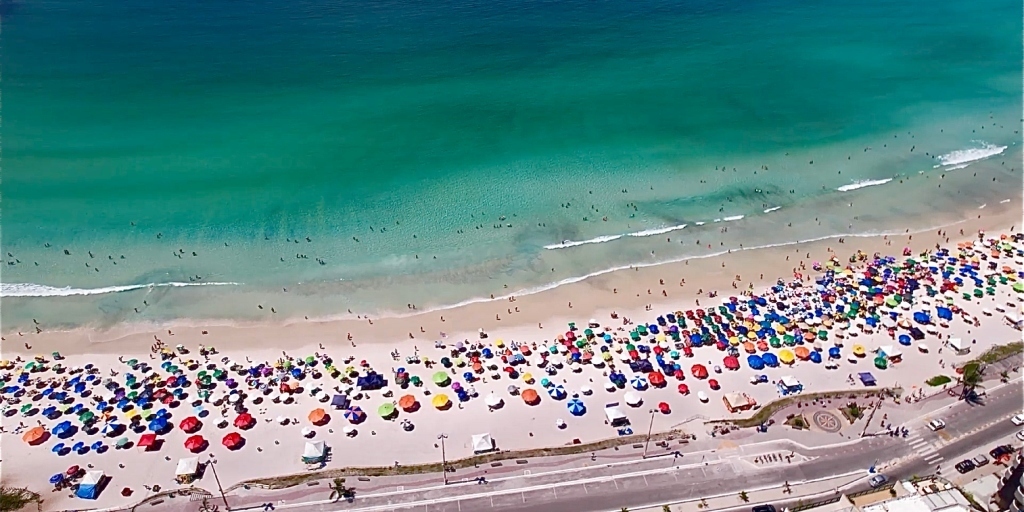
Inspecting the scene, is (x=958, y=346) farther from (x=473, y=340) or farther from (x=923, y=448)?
(x=473, y=340)

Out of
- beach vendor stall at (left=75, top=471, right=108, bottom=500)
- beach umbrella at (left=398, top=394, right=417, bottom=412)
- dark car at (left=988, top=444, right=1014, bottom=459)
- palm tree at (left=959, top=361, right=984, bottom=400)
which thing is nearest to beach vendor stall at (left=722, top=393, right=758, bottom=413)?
dark car at (left=988, top=444, right=1014, bottom=459)

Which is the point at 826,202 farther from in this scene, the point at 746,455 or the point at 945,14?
the point at 945,14

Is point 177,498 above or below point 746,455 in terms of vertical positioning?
above

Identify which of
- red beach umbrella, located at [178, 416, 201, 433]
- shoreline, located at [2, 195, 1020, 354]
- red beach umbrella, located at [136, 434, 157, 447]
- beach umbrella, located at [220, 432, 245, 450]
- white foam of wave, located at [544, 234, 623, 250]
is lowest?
beach umbrella, located at [220, 432, 245, 450]

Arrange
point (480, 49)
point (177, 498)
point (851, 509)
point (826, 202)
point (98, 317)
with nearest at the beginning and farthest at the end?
1. point (851, 509)
2. point (177, 498)
3. point (98, 317)
4. point (826, 202)
5. point (480, 49)

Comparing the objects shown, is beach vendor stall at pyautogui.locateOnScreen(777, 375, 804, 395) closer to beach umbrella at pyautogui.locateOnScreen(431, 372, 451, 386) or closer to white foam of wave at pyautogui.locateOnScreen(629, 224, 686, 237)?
white foam of wave at pyautogui.locateOnScreen(629, 224, 686, 237)

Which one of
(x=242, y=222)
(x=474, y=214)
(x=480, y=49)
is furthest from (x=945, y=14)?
(x=242, y=222)
